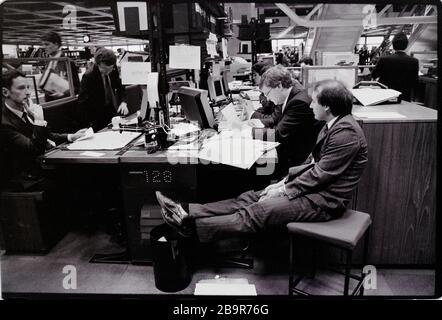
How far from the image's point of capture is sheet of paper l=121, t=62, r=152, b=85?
7.61 feet

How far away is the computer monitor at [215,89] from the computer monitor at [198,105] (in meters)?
1.30

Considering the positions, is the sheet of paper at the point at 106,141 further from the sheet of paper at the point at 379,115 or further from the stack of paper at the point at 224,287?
the sheet of paper at the point at 379,115

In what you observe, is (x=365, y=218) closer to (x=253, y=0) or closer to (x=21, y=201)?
(x=253, y=0)

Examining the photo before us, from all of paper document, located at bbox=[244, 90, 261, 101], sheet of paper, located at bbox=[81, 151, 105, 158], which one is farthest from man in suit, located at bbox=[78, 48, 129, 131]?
paper document, located at bbox=[244, 90, 261, 101]

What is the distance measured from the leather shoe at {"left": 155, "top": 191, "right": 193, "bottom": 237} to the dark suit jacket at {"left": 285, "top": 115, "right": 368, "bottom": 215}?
0.58m

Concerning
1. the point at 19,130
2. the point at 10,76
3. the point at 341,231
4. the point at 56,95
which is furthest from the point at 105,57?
the point at 341,231

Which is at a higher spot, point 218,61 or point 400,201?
point 218,61

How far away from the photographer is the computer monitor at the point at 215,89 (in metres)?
3.92

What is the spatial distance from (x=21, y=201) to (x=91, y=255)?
581mm

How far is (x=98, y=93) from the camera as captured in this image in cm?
315

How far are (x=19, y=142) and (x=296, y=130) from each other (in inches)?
70.7

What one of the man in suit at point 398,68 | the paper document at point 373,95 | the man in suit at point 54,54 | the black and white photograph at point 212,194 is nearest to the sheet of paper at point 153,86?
the black and white photograph at point 212,194
